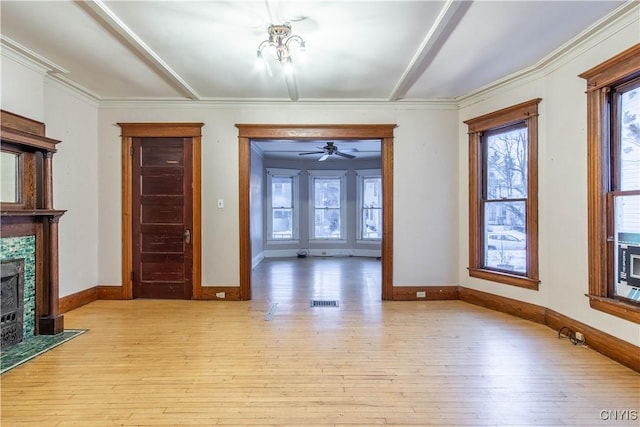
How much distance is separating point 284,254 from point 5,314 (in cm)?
632

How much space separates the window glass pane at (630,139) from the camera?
8.82ft

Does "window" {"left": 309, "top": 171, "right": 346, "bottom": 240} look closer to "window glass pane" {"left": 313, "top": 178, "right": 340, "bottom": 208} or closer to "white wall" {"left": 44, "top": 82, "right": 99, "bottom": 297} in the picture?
"window glass pane" {"left": 313, "top": 178, "right": 340, "bottom": 208}

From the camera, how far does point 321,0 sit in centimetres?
240

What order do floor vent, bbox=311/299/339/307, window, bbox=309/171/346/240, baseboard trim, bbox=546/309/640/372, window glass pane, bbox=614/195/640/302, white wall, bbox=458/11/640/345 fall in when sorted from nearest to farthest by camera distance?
baseboard trim, bbox=546/309/640/372, window glass pane, bbox=614/195/640/302, white wall, bbox=458/11/640/345, floor vent, bbox=311/299/339/307, window, bbox=309/171/346/240

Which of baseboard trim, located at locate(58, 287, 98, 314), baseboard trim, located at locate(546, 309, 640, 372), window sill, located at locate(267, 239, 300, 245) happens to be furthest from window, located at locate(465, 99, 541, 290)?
window sill, located at locate(267, 239, 300, 245)

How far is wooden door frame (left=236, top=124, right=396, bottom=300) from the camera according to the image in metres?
4.61

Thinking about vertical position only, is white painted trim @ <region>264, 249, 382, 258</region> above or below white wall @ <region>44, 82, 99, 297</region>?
below

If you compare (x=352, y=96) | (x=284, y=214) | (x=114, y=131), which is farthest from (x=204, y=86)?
(x=284, y=214)

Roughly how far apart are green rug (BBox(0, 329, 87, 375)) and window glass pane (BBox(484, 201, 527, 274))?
4.83 meters

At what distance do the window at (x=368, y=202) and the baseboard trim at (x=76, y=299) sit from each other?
20.6 feet

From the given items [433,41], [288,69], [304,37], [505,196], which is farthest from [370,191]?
[304,37]

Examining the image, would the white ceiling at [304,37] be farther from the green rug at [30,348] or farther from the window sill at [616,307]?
the green rug at [30,348]

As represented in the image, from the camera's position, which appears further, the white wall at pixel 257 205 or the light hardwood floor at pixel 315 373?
the white wall at pixel 257 205

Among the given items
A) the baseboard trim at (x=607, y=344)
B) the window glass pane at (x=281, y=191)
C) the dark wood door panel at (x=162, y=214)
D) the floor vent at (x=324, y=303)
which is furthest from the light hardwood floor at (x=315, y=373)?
the window glass pane at (x=281, y=191)
